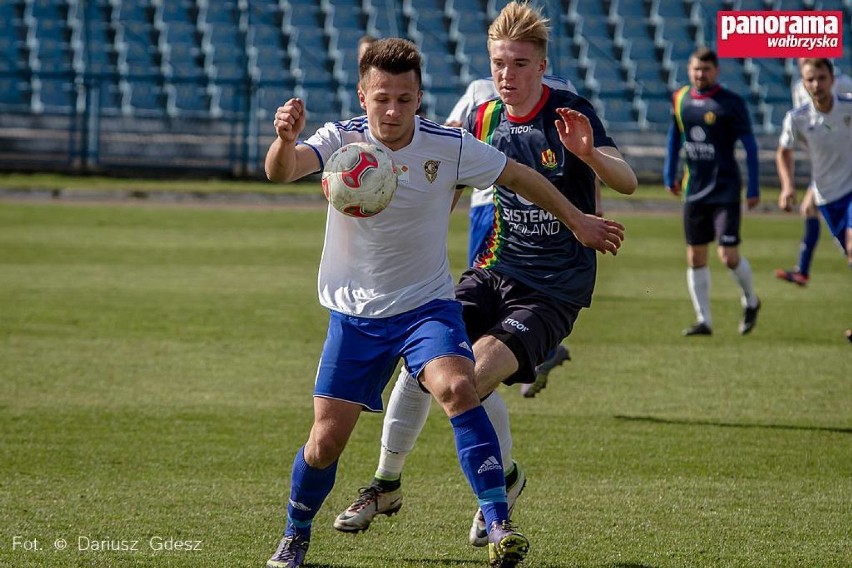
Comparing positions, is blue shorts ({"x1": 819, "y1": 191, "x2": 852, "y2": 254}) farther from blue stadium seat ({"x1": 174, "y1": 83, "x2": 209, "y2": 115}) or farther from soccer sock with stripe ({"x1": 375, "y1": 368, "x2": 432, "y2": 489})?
blue stadium seat ({"x1": 174, "y1": 83, "x2": 209, "y2": 115})

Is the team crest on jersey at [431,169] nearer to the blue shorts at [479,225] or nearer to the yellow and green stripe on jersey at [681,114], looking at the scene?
the blue shorts at [479,225]

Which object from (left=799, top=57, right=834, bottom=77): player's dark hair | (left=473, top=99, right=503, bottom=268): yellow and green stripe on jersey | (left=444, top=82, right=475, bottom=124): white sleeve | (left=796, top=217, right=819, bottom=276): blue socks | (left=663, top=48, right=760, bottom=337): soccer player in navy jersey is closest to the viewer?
(left=473, top=99, right=503, bottom=268): yellow and green stripe on jersey

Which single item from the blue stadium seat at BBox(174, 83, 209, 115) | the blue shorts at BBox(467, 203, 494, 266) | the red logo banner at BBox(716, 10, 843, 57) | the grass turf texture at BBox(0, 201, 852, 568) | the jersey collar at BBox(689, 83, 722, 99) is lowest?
the grass turf texture at BBox(0, 201, 852, 568)

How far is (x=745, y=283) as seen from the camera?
36.2ft

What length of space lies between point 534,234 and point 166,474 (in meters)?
2.08

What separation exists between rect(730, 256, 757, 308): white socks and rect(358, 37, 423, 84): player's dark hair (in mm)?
6875

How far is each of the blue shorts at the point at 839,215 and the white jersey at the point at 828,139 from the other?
4cm

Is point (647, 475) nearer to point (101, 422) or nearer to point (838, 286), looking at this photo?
point (101, 422)

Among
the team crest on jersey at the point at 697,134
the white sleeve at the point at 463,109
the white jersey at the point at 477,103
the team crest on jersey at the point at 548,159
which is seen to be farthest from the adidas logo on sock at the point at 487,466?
the team crest on jersey at the point at 697,134

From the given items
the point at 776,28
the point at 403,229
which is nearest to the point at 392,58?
the point at 403,229

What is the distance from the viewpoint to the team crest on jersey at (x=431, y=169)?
15.4 ft

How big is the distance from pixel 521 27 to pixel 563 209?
1.11 meters

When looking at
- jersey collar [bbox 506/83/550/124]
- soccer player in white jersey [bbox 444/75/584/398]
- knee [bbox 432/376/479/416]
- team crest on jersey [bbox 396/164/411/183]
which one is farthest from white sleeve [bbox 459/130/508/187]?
soccer player in white jersey [bbox 444/75/584/398]

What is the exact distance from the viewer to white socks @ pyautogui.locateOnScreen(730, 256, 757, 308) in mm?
10844
